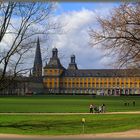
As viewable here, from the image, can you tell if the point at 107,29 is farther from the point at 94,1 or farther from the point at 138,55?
the point at 94,1

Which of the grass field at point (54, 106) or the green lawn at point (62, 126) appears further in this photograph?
the grass field at point (54, 106)

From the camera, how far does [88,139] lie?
18953mm

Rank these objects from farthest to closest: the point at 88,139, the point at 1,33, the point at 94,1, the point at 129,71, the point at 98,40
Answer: the point at 129,71 < the point at 98,40 < the point at 1,33 < the point at 88,139 < the point at 94,1

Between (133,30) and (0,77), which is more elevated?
(133,30)

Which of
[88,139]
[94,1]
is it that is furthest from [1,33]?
[94,1]

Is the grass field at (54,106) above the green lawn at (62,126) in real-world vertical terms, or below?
above

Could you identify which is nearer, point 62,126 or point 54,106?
point 62,126

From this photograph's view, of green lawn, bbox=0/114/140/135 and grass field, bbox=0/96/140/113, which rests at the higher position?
grass field, bbox=0/96/140/113

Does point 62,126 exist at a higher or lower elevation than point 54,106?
lower

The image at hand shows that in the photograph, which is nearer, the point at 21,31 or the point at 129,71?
the point at 21,31

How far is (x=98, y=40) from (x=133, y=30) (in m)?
2.96

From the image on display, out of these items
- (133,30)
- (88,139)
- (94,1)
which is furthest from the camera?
(133,30)

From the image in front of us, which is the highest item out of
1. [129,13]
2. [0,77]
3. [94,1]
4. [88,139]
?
[129,13]

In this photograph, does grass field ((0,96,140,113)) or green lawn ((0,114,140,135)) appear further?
grass field ((0,96,140,113))
